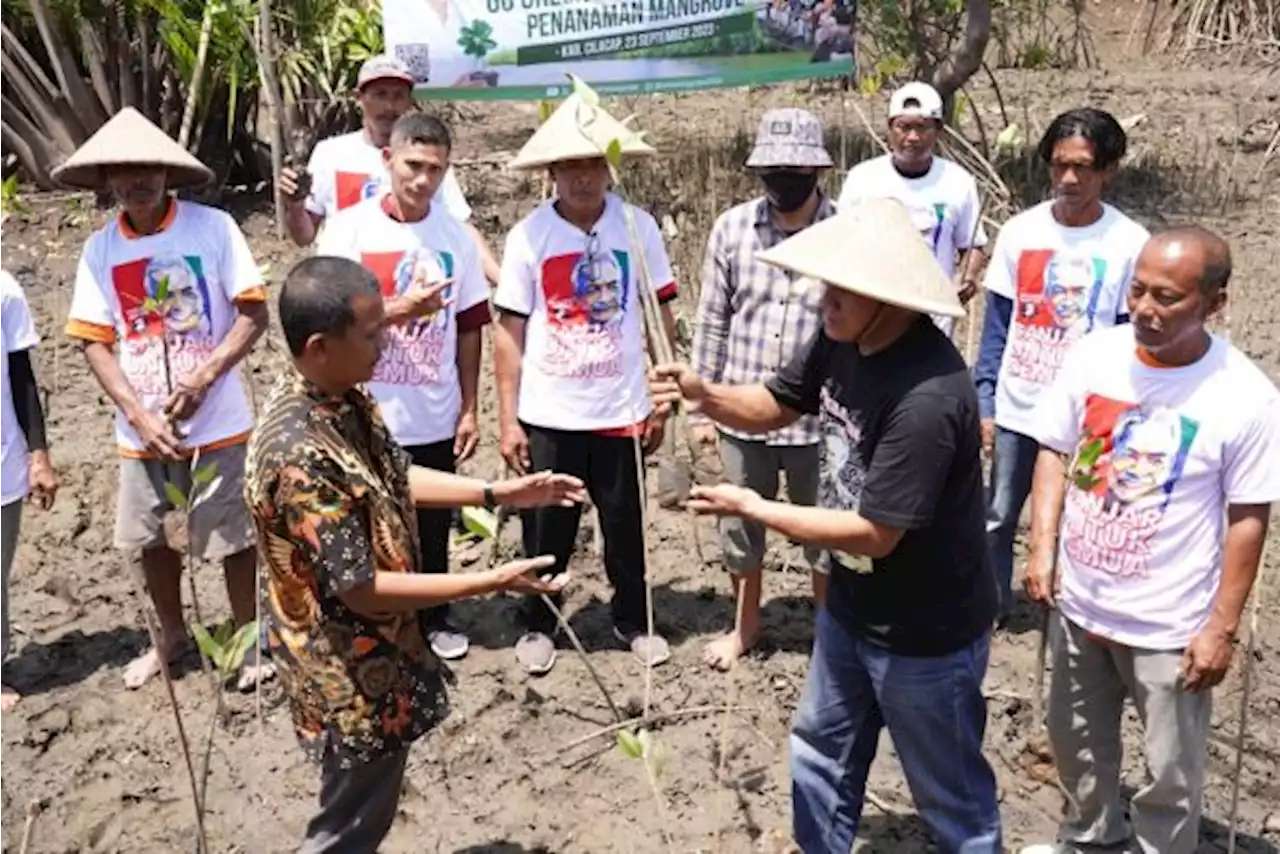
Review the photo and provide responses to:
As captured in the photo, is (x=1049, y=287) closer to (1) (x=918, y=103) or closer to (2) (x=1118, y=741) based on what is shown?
(1) (x=918, y=103)

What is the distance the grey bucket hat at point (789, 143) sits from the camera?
11.8ft

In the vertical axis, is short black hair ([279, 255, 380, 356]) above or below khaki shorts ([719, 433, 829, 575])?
above

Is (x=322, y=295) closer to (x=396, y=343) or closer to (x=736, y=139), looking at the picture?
(x=396, y=343)

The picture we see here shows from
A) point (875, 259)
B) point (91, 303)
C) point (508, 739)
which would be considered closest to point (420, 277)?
point (91, 303)

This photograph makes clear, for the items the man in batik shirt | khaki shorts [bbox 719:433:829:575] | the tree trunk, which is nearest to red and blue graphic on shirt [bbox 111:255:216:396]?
the man in batik shirt

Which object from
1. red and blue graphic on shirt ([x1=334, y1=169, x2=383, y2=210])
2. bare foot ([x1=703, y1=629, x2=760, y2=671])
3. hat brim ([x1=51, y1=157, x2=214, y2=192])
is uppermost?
hat brim ([x1=51, y1=157, x2=214, y2=192])

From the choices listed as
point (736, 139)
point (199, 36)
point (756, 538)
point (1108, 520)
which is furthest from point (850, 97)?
point (1108, 520)

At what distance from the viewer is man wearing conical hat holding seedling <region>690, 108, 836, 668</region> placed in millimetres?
3635

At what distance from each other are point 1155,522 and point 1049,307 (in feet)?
3.66

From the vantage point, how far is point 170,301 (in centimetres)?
363

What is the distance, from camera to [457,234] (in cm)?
380

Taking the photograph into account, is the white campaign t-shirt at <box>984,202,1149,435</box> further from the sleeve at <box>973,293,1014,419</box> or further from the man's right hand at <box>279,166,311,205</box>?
the man's right hand at <box>279,166,311,205</box>

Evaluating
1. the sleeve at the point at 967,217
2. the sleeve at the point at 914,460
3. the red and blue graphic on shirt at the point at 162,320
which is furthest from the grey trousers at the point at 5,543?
the sleeve at the point at 967,217

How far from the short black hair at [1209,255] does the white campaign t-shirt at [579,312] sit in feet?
5.14
